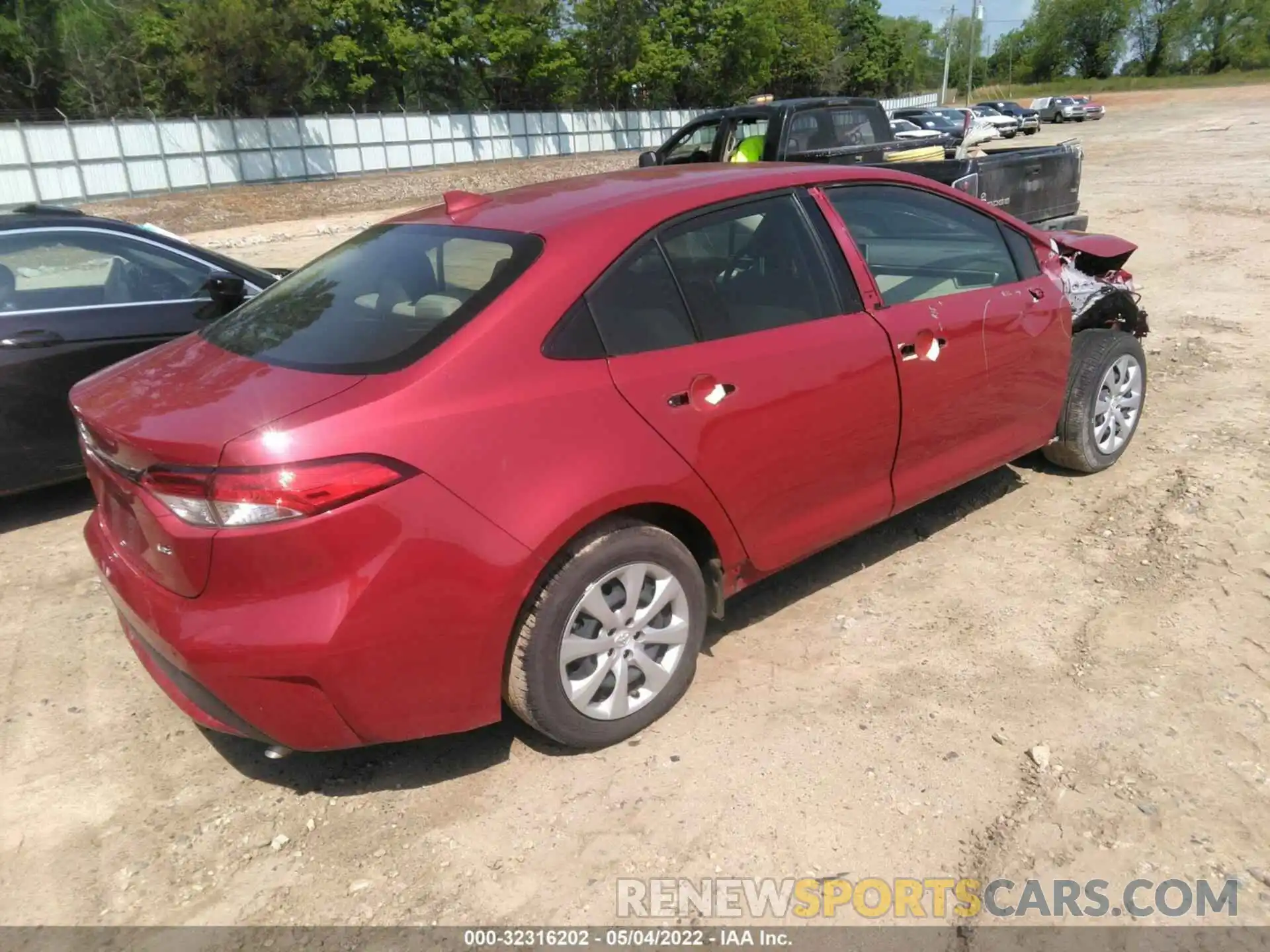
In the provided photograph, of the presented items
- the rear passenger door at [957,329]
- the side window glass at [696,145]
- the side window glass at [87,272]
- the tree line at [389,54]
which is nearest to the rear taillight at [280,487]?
the rear passenger door at [957,329]

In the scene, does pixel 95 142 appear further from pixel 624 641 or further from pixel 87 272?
pixel 624 641

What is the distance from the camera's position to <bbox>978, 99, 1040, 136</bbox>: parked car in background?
4347 centimetres

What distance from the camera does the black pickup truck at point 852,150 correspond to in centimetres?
809

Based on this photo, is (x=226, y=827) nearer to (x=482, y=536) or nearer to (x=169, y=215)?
(x=482, y=536)

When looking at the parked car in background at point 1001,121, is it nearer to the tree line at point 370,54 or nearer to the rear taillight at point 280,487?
the tree line at point 370,54

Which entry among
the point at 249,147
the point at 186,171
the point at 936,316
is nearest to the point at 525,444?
the point at 936,316

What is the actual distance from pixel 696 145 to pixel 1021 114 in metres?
39.5

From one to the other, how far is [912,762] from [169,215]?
26273mm

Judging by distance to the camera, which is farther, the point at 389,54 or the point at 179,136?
the point at 389,54

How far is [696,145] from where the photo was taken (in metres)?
11.4

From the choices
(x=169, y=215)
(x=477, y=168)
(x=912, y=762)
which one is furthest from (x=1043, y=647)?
(x=477, y=168)

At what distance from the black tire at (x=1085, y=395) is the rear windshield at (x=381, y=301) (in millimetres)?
2958

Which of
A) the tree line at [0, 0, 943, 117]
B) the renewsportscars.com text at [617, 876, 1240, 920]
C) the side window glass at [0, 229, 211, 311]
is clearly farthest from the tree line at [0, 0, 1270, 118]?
the renewsportscars.com text at [617, 876, 1240, 920]

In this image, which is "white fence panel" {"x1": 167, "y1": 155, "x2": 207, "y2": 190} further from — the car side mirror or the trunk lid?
the trunk lid
